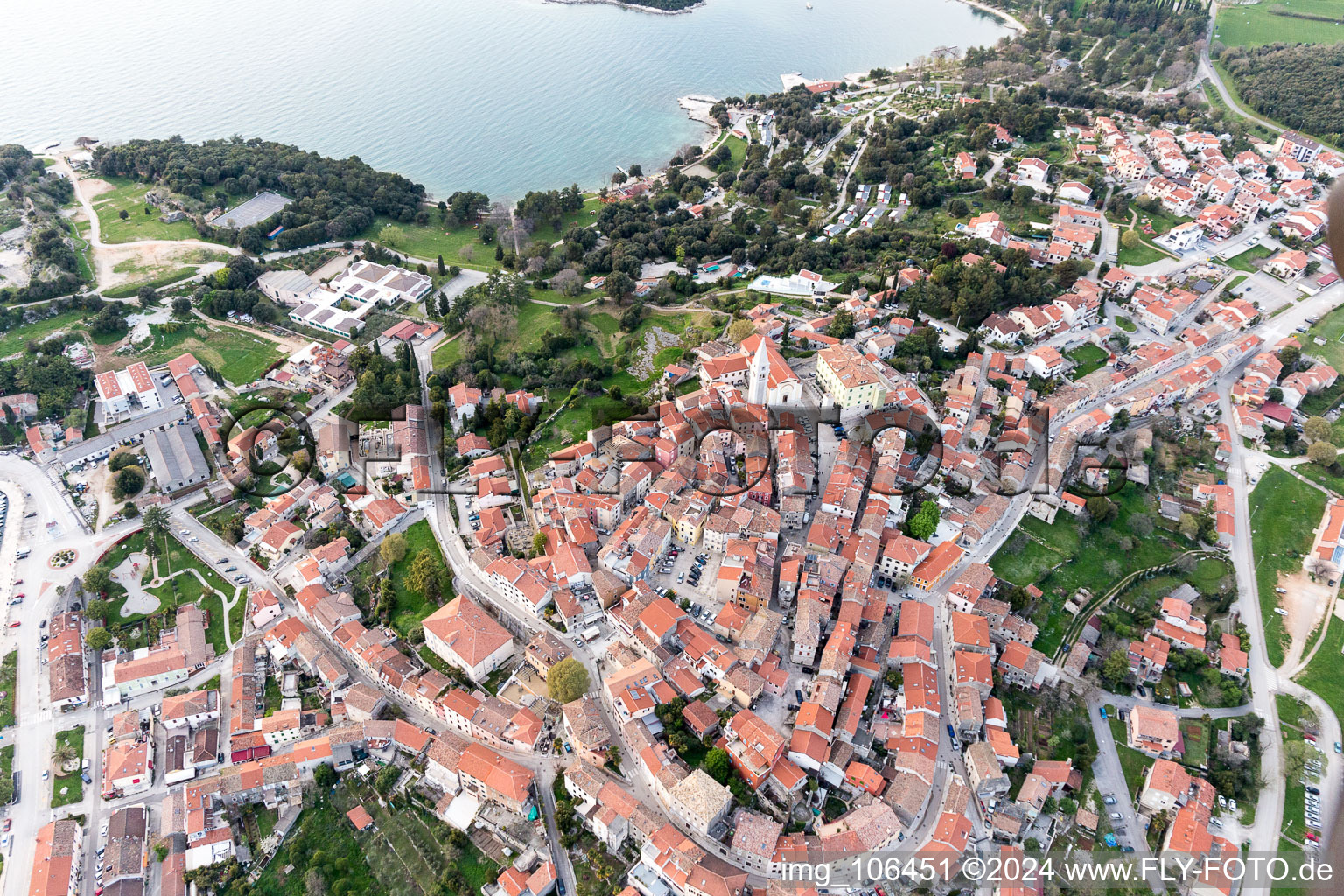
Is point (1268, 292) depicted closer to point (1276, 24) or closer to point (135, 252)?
point (1276, 24)

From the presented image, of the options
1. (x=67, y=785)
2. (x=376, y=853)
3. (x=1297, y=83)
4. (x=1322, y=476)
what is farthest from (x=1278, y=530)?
(x=1297, y=83)

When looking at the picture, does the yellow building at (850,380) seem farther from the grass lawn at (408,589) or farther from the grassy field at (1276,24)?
the grassy field at (1276,24)

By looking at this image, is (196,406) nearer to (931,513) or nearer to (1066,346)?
(931,513)

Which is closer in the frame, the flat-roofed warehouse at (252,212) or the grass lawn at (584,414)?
the grass lawn at (584,414)

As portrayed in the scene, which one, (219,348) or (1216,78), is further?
(1216,78)

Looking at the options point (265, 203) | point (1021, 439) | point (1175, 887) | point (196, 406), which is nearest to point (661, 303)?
point (1021, 439)

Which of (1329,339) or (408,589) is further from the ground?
(1329,339)

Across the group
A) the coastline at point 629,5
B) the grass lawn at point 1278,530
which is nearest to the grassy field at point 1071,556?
the grass lawn at point 1278,530
